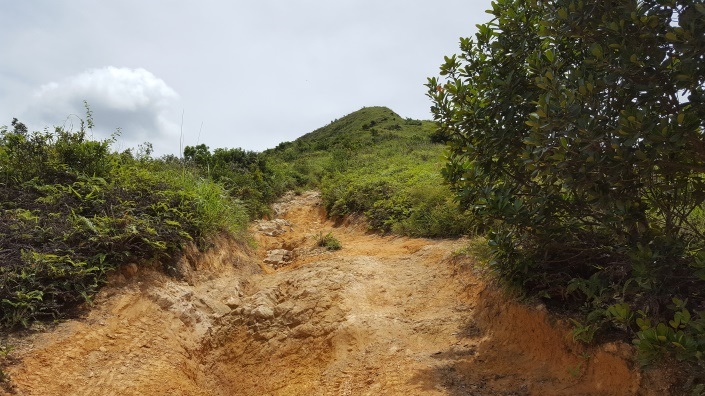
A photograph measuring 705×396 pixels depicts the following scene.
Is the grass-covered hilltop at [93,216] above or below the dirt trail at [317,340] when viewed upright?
above

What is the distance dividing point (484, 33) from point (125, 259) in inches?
178

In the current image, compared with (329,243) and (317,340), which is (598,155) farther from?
(329,243)

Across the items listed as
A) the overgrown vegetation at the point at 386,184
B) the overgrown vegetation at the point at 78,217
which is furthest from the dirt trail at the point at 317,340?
the overgrown vegetation at the point at 386,184

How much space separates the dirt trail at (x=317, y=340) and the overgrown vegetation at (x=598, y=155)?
0.45 meters

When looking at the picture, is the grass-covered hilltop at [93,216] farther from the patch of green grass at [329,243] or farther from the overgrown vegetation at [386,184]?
the patch of green grass at [329,243]

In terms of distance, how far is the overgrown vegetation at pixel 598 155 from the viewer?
2.59 m

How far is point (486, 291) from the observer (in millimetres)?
4992

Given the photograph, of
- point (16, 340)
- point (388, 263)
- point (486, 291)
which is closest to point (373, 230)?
point (388, 263)

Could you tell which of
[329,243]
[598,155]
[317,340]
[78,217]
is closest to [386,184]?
[329,243]

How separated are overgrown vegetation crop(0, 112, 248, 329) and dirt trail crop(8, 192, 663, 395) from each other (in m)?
0.28

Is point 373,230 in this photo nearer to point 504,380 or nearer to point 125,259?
point 125,259

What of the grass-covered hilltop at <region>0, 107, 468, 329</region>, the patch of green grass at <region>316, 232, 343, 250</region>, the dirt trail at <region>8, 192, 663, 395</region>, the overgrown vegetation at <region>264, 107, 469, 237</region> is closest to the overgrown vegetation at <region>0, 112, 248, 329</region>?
the grass-covered hilltop at <region>0, 107, 468, 329</region>

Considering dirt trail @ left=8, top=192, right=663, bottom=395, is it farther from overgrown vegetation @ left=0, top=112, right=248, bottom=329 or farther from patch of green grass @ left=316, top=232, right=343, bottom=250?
patch of green grass @ left=316, top=232, right=343, bottom=250

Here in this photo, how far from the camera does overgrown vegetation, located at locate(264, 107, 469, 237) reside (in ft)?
28.8
